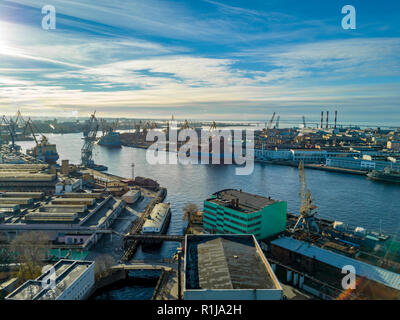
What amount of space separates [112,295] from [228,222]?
3.63 metres

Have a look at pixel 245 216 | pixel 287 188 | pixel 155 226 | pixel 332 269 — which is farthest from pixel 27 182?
pixel 332 269

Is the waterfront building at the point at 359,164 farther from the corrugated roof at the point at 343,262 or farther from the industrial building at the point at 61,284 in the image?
the industrial building at the point at 61,284

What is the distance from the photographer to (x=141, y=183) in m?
15.3

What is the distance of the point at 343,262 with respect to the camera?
653 cm

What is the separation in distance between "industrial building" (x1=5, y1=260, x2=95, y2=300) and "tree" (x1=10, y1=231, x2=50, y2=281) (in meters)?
0.53

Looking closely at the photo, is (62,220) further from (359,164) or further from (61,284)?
(359,164)

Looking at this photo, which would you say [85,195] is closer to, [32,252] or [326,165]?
[32,252]

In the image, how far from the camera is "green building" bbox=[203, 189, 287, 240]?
27.2 feet

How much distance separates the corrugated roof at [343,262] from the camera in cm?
586

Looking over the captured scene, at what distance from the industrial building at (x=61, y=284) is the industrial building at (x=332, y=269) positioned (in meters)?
4.49

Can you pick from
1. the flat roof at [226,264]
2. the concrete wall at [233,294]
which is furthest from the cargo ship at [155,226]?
the concrete wall at [233,294]

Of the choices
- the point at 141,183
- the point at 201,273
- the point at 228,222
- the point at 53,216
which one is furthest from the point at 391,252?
the point at 141,183

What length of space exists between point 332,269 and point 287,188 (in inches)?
348

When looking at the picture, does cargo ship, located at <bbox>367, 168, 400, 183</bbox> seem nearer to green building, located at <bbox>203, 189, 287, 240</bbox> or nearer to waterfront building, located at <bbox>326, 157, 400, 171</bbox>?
waterfront building, located at <bbox>326, 157, 400, 171</bbox>
